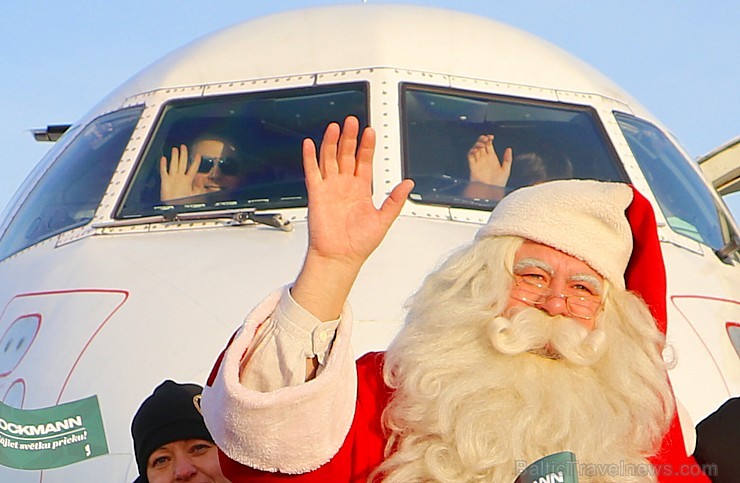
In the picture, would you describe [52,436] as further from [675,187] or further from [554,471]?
[675,187]

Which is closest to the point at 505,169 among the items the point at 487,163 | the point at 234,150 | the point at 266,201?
the point at 487,163

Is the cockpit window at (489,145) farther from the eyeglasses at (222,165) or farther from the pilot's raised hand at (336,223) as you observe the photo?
the pilot's raised hand at (336,223)

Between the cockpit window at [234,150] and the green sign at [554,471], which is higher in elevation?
the cockpit window at [234,150]

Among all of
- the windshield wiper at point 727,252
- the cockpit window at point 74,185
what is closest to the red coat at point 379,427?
the windshield wiper at point 727,252

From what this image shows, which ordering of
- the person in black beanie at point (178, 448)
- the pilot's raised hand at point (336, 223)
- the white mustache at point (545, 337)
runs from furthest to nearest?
the person in black beanie at point (178, 448), the white mustache at point (545, 337), the pilot's raised hand at point (336, 223)

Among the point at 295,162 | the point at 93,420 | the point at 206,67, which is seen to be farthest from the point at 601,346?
the point at 206,67

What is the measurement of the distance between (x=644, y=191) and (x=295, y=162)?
5.93 feet

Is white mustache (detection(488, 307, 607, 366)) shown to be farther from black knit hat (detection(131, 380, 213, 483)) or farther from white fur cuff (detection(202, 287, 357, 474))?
black knit hat (detection(131, 380, 213, 483))

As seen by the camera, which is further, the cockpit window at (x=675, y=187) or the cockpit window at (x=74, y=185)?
the cockpit window at (x=675, y=187)

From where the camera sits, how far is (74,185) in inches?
256

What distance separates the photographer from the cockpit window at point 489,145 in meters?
5.82

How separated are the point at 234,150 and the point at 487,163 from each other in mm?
1250

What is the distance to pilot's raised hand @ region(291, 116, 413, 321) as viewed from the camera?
10.8ft

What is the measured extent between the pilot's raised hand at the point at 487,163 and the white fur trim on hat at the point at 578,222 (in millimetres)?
1957
